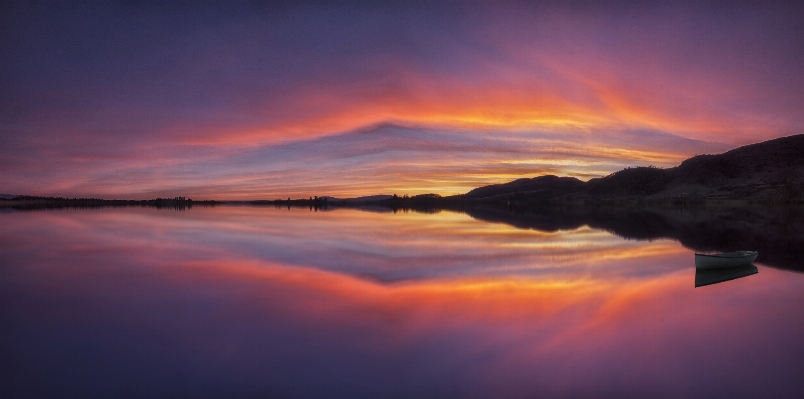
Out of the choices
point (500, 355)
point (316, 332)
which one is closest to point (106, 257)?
point (316, 332)

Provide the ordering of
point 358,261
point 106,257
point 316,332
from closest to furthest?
point 316,332, point 358,261, point 106,257

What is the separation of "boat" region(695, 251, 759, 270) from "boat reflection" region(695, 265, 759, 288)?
161 millimetres

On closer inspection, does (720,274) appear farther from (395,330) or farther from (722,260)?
(395,330)

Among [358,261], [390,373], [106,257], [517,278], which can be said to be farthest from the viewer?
[106,257]

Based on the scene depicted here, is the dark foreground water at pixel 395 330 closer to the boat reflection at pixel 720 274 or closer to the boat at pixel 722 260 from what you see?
the boat reflection at pixel 720 274

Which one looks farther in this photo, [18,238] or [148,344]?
[18,238]

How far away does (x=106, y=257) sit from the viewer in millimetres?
23188

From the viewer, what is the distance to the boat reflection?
17.2 meters

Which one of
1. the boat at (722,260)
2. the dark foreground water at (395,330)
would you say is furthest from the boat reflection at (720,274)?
the dark foreground water at (395,330)

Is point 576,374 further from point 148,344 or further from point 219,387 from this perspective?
point 148,344

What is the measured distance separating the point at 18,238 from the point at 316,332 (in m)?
32.5

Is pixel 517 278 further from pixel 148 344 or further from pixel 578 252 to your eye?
pixel 148 344

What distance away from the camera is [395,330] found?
10.5 m

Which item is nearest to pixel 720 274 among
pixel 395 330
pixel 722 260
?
pixel 722 260
